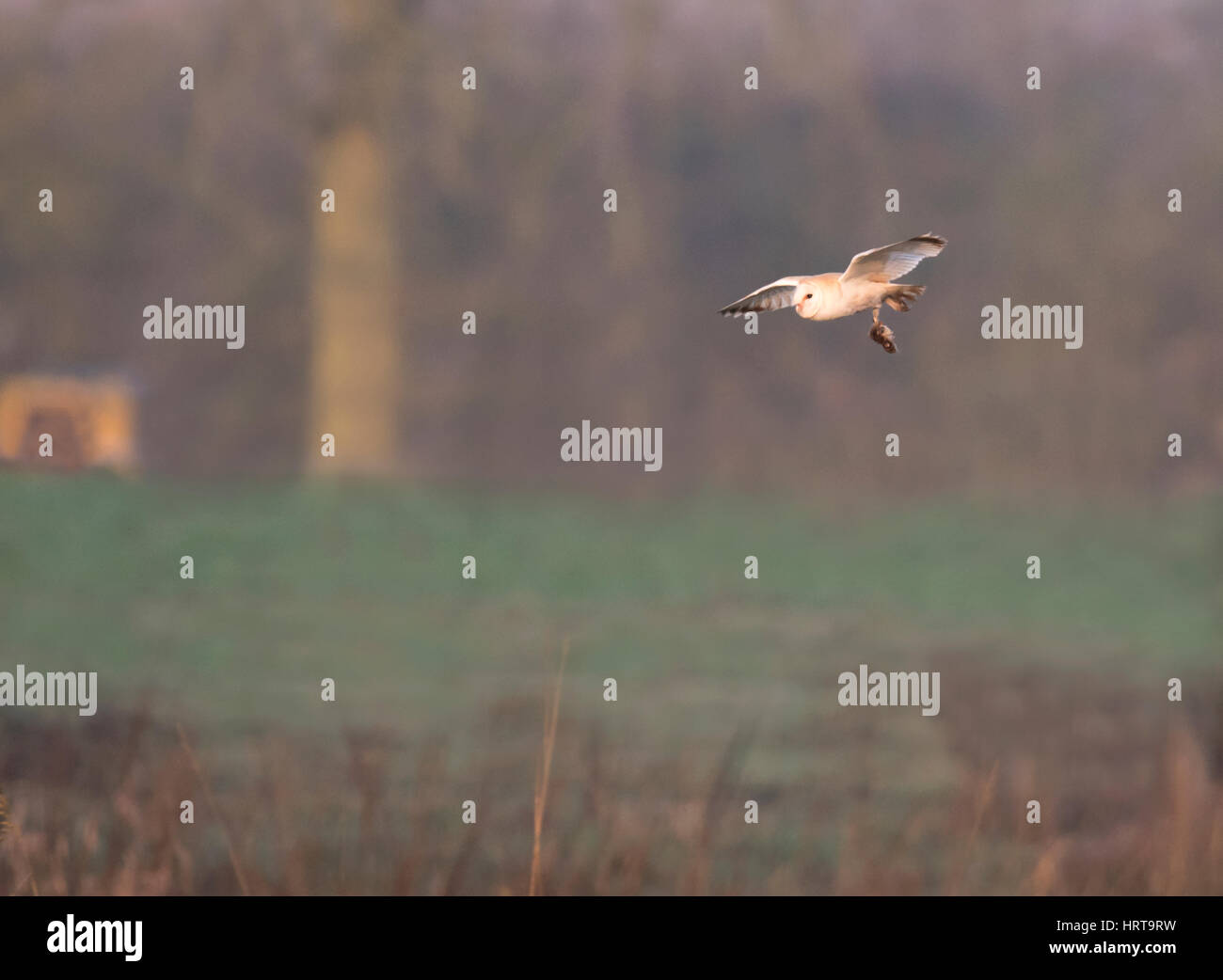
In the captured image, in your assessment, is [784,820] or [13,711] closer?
[784,820]

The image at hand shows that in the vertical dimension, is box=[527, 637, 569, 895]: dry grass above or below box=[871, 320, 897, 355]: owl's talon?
below

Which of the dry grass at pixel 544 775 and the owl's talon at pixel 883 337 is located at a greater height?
the owl's talon at pixel 883 337

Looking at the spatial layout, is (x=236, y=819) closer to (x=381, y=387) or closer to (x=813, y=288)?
(x=813, y=288)

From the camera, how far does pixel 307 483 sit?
31.0ft

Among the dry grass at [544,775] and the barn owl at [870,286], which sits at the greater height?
the barn owl at [870,286]

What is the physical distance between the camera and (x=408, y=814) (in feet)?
14.7

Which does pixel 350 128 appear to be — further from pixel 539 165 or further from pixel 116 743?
pixel 116 743

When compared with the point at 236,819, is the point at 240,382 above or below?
above

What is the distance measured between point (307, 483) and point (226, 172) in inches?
89.2

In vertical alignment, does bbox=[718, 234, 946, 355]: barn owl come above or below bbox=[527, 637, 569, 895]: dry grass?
above

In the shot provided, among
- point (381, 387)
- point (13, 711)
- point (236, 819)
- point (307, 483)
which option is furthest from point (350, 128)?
point (236, 819)
